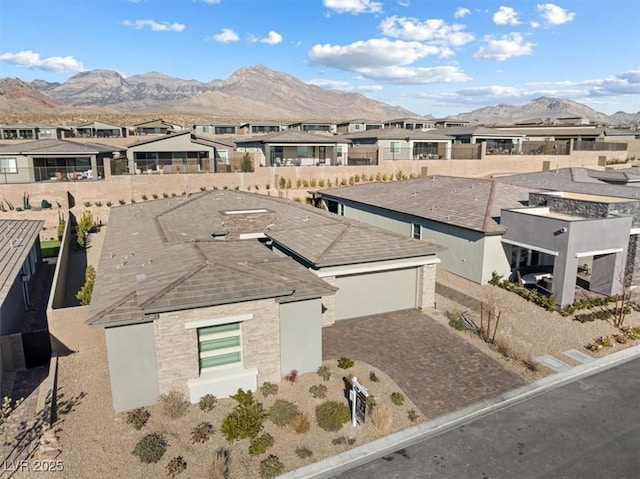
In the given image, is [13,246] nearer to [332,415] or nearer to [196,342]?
[196,342]

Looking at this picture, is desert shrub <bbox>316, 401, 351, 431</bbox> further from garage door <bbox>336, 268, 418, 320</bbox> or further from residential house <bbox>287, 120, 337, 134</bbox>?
residential house <bbox>287, 120, 337, 134</bbox>

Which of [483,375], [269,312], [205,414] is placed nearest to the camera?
[205,414]

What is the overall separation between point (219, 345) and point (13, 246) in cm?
1218

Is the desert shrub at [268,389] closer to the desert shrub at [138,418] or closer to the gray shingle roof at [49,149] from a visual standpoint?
the desert shrub at [138,418]

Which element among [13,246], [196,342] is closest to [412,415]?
[196,342]

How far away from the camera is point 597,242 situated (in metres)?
19.7

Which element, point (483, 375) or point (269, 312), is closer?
point (269, 312)

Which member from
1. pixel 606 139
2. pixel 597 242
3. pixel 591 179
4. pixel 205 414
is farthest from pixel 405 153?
pixel 205 414

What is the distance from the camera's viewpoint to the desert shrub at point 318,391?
12.8 m

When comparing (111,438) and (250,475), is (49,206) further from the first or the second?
(250,475)

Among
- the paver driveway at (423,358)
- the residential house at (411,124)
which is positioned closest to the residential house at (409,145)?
the residential house at (411,124)

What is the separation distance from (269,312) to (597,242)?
50.1ft

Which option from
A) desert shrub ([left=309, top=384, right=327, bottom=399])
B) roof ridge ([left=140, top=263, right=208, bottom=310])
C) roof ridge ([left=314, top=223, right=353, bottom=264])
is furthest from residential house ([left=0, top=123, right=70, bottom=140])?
desert shrub ([left=309, top=384, right=327, bottom=399])

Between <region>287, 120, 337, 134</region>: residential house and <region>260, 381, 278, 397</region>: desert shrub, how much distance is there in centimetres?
6546
